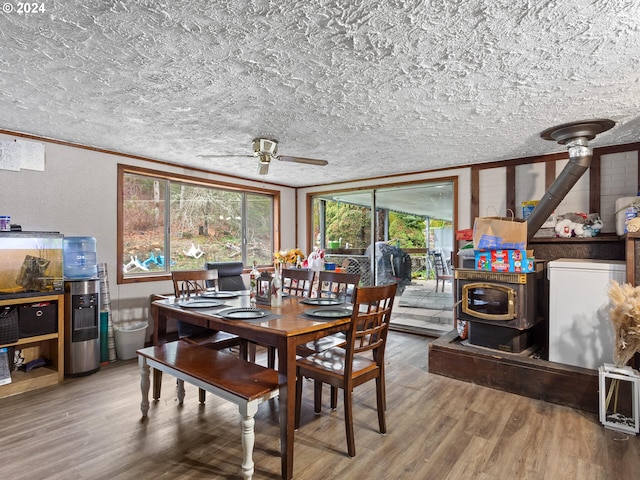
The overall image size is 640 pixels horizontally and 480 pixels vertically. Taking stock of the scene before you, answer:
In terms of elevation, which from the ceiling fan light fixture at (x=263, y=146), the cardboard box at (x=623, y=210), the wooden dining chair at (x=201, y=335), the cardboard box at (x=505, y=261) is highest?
the ceiling fan light fixture at (x=263, y=146)

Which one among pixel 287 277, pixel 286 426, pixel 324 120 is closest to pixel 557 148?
pixel 324 120

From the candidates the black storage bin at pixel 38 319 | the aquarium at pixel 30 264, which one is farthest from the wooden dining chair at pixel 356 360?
the aquarium at pixel 30 264

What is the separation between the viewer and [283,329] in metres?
1.92

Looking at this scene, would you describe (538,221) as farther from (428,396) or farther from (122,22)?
(122,22)

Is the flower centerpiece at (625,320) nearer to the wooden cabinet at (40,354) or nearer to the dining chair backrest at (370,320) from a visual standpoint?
the dining chair backrest at (370,320)

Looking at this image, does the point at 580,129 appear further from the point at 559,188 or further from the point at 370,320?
the point at 370,320

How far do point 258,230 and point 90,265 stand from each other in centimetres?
268

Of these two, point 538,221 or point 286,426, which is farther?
point 538,221

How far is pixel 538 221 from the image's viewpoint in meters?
3.50

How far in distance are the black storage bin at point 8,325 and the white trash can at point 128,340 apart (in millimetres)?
917

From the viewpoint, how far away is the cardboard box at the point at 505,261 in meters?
3.10

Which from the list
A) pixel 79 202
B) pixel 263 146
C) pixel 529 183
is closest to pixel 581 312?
pixel 529 183

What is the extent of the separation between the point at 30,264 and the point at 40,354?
920mm
